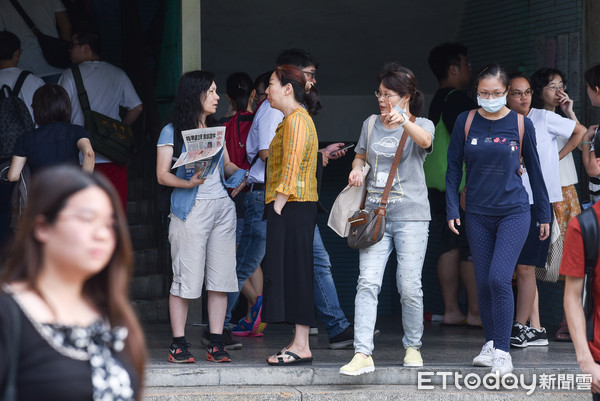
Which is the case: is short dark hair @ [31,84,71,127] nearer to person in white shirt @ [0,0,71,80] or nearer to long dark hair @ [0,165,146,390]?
person in white shirt @ [0,0,71,80]

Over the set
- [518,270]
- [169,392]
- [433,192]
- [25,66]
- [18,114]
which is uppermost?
[25,66]

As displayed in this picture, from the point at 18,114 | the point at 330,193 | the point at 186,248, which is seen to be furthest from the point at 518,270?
the point at 330,193

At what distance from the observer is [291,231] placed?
209 inches

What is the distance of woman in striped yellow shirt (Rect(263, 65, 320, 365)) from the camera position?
526 cm

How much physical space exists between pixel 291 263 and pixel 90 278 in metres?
3.11

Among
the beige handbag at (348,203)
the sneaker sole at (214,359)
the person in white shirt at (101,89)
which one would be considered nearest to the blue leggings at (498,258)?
the beige handbag at (348,203)

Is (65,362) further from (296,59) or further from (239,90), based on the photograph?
(239,90)

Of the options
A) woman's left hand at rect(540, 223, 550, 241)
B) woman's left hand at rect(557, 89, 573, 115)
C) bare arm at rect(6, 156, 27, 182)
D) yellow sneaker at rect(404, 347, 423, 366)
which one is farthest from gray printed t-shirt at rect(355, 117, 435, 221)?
bare arm at rect(6, 156, 27, 182)

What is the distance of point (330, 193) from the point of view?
10.1m

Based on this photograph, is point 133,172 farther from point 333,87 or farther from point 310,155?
point 310,155

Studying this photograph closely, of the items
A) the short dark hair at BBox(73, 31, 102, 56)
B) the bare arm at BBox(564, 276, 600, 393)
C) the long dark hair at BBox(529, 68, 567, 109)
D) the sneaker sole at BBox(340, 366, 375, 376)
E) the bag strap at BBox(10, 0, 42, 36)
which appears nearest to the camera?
the bare arm at BBox(564, 276, 600, 393)

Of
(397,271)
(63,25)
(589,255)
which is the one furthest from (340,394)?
(63,25)

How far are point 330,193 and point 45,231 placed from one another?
318 inches

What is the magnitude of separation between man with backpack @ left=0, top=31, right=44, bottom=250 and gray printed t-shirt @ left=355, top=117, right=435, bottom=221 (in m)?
2.43
